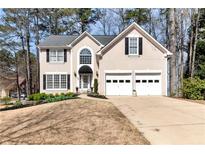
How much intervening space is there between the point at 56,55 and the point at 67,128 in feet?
70.5

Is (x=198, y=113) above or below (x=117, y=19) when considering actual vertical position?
below

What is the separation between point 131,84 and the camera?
30500 millimetres

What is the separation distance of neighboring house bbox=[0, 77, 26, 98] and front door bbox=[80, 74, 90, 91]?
1381 centimetres

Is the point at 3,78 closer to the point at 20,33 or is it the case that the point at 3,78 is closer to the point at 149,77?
the point at 20,33

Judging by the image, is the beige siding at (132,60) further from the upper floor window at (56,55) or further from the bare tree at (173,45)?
the upper floor window at (56,55)

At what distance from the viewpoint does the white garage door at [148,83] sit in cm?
3050

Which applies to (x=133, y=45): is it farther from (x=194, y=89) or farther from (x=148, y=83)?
(x=194, y=89)

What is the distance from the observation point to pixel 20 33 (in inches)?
1620

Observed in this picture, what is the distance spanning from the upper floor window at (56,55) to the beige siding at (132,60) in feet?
14.2

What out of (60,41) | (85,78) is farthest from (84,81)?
(60,41)

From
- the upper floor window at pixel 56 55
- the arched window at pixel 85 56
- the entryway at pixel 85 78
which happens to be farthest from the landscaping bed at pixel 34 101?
the arched window at pixel 85 56
